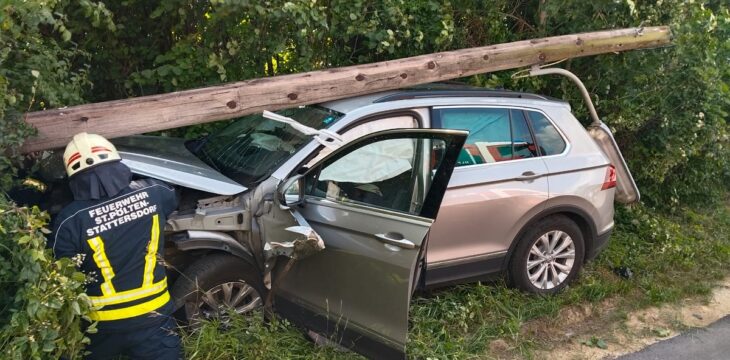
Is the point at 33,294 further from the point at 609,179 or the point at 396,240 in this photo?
the point at 609,179

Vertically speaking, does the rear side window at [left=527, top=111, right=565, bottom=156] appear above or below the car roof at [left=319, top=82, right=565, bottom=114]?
below

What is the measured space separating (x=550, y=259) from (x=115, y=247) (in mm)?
3406

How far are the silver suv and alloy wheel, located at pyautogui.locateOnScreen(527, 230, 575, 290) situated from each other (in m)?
0.11

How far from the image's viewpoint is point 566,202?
4.85m

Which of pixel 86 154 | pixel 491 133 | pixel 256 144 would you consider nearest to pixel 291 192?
pixel 256 144

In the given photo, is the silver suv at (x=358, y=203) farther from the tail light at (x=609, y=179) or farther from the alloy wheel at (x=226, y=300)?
the tail light at (x=609, y=179)

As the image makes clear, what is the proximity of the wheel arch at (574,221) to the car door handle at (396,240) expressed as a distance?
5.00 feet

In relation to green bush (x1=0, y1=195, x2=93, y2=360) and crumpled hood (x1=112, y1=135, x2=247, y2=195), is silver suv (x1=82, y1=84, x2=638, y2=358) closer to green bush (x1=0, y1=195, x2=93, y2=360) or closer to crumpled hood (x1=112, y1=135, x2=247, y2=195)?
crumpled hood (x1=112, y1=135, x2=247, y2=195)

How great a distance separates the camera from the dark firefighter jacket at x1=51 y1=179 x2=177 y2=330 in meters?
2.97

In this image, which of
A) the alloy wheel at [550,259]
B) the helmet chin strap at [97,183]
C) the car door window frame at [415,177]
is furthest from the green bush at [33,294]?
the alloy wheel at [550,259]

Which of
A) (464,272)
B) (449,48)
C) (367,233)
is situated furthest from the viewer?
(449,48)

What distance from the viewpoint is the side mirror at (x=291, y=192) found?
3.68 metres

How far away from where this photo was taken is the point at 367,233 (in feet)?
11.8

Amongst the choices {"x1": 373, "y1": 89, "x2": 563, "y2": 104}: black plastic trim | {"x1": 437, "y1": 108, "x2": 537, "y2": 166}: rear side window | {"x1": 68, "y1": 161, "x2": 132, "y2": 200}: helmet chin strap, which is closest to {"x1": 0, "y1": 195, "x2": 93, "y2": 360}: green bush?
{"x1": 68, "y1": 161, "x2": 132, "y2": 200}: helmet chin strap
